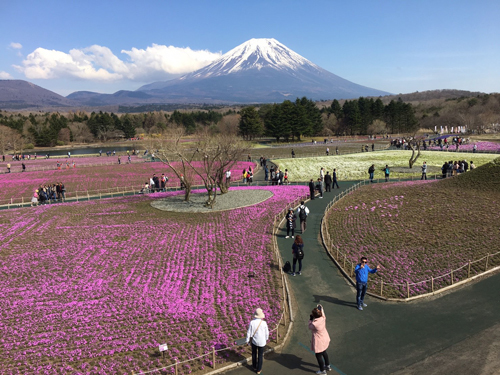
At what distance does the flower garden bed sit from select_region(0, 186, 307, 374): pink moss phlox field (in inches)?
172

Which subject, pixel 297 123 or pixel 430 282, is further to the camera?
pixel 297 123

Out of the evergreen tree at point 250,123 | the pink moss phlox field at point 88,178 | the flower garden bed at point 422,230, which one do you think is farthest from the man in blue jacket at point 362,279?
the evergreen tree at point 250,123

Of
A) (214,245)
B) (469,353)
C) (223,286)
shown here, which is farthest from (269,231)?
(469,353)

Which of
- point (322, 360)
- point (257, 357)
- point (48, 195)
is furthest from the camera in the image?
point (48, 195)

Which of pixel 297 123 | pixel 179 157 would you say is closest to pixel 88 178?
pixel 179 157

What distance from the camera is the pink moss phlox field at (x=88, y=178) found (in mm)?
35781

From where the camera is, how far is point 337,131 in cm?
10556

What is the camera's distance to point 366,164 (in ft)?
142

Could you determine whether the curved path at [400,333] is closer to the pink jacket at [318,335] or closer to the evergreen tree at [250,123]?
the pink jacket at [318,335]

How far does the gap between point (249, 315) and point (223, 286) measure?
2371 mm

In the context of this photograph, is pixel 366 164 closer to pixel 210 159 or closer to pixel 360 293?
pixel 210 159

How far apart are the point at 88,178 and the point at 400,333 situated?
3979 cm

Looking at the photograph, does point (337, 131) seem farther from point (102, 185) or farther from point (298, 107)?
point (102, 185)

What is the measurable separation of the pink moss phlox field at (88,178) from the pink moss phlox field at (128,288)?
43.2 feet
